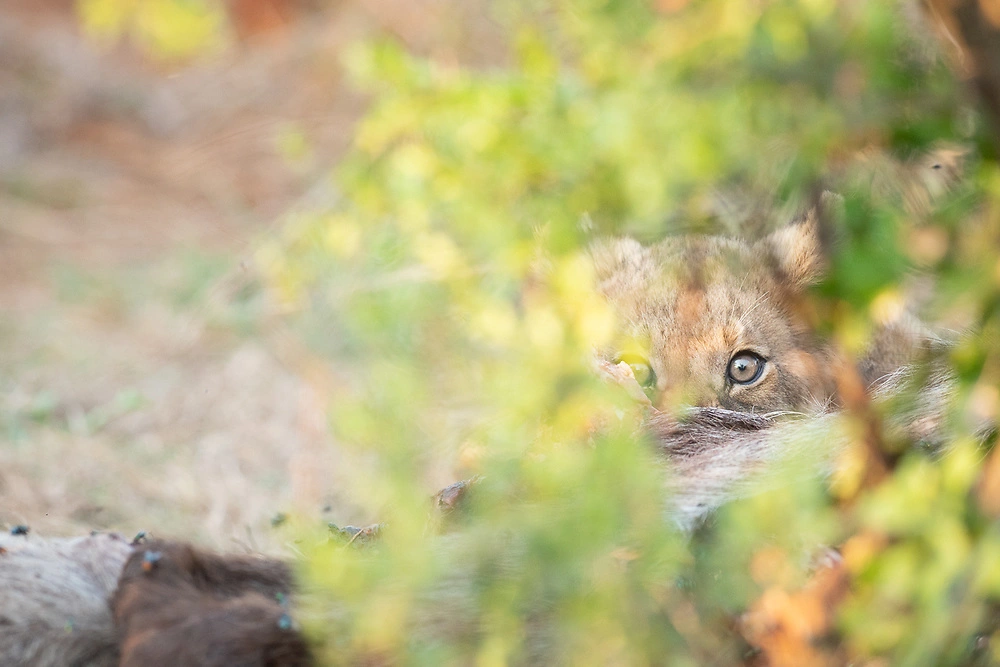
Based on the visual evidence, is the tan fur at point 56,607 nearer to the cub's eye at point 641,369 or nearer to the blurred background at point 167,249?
the blurred background at point 167,249

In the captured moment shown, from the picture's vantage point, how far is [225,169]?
8117 mm

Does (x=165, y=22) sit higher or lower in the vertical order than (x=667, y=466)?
lower

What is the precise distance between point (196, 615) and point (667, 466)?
83 centimetres

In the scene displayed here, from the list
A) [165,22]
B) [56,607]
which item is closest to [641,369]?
[56,607]

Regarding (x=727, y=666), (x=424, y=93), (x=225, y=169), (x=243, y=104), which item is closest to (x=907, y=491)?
(x=727, y=666)

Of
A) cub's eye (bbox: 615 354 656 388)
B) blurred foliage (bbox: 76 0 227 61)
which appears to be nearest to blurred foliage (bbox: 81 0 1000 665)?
cub's eye (bbox: 615 354 656 388)

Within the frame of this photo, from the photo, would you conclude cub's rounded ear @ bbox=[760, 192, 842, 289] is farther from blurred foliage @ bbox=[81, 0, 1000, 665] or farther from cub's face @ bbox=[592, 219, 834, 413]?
blurred foliage @ bbox=[81, 0, 1000, 665]

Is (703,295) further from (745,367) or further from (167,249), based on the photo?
(167,249)

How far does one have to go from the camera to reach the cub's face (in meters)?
2.50

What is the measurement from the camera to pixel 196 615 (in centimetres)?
155

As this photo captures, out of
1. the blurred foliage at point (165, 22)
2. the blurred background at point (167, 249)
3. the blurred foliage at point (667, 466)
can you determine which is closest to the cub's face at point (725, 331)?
the blurred foliage at point (667, 466)

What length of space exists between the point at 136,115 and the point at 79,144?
31.3 inches

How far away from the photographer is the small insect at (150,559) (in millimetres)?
1681

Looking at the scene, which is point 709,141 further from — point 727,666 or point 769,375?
point 727,666
